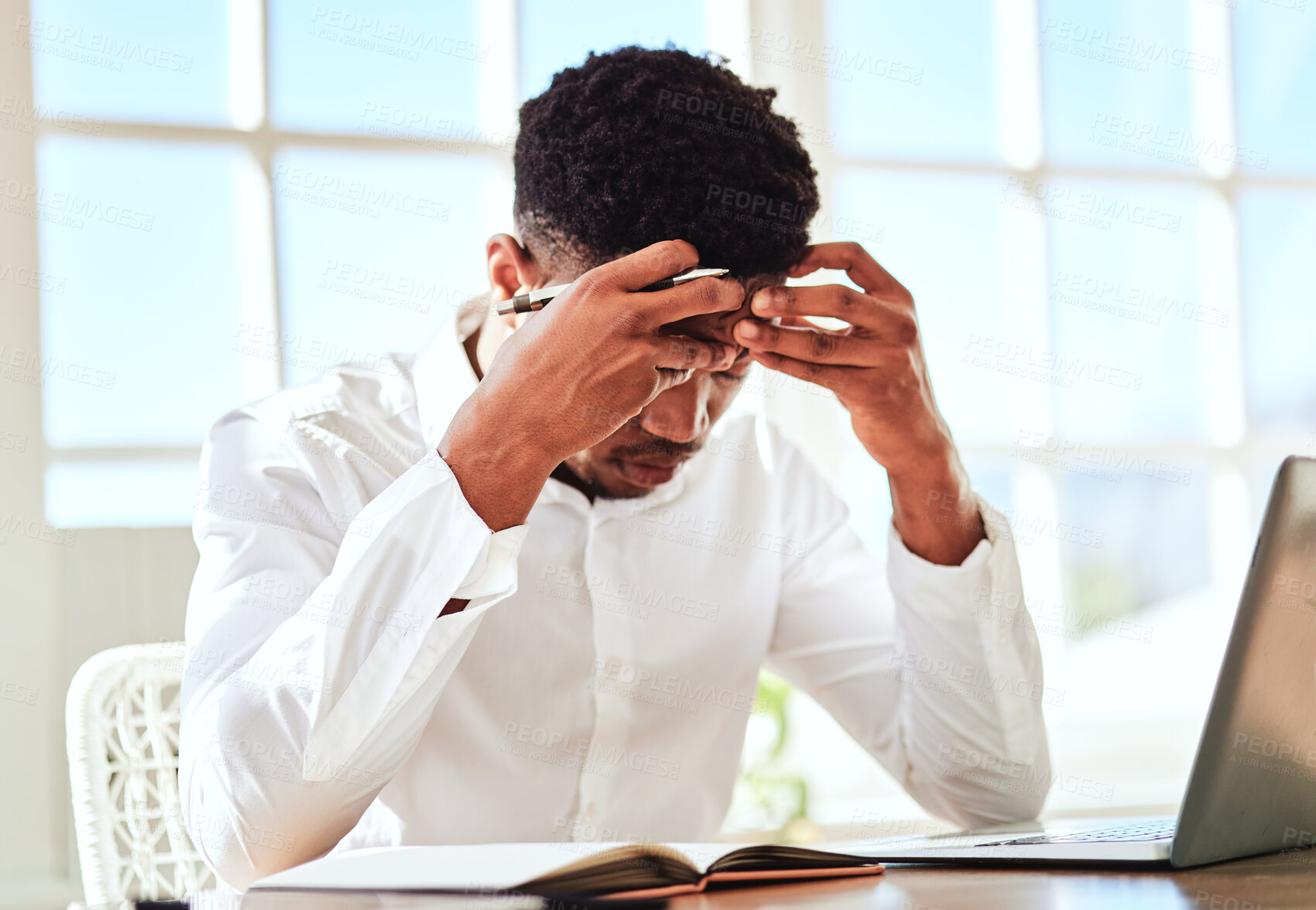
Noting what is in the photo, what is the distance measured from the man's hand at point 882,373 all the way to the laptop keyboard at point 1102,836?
398 millimetres

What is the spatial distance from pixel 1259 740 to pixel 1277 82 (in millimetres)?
3088

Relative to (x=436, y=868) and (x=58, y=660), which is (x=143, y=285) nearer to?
(x=58, y=660)

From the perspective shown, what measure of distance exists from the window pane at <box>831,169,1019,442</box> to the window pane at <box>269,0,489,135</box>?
98 centimetres

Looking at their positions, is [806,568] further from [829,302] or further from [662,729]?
[829,302]

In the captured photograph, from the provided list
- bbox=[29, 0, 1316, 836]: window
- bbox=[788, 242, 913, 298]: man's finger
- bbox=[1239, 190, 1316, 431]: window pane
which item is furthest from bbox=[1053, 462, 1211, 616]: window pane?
bbox=[788, 242, 913, 298]: man's finger

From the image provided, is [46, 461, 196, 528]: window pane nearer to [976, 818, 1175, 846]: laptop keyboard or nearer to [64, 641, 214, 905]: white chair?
[64, 641, 214, 905]: white chair

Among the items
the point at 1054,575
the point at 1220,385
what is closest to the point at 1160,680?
the point at 1054,575

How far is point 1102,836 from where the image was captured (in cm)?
94

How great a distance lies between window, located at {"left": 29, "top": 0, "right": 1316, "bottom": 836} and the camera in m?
2.20

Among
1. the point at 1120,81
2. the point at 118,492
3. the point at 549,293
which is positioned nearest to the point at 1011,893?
the point at 549,293

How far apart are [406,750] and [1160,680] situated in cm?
259

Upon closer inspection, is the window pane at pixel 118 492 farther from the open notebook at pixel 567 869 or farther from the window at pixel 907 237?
the open notebook at pixel 567 869

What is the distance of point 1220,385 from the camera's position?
3.03 m

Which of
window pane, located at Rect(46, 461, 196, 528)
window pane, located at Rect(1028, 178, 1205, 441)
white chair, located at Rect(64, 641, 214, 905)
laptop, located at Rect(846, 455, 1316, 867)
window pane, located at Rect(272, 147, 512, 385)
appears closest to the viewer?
laptop, located at Rect(846, 455, 1316, 867)
